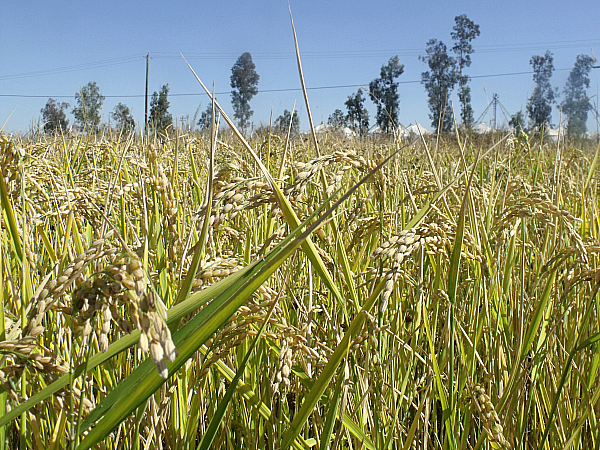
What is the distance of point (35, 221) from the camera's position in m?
0.90

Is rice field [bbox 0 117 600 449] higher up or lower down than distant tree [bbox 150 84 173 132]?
lower down

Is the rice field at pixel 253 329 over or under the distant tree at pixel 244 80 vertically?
under

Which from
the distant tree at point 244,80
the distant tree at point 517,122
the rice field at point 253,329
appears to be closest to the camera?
the rice field at point 253,329

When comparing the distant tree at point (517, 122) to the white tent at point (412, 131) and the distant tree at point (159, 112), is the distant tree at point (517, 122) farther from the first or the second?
the distant tree at point (159, 112)

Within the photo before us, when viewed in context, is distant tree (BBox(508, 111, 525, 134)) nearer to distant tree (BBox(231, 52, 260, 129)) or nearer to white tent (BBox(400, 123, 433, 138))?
white tent (BBox(400, 123, 433, 138))

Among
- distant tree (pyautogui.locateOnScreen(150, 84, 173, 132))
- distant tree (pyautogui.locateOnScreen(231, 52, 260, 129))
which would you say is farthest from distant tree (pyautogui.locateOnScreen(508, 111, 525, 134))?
distant tree (pyautogui.locateOnScreen(231, 52, 260, 129))

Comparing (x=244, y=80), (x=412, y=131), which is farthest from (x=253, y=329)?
(x=244, y=80)

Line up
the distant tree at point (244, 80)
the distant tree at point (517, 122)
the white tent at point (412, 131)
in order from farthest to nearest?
the distant tree at point (244, 80) < the distant tree at point (517, 122) < the white tent at point (412, 131)

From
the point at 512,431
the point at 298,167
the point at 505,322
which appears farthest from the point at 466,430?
the point at 298,167

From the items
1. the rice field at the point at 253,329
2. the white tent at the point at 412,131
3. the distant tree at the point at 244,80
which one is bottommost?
the rice field at the point at 253,329

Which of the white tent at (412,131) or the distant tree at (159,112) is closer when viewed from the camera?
the white tent at (412,131)

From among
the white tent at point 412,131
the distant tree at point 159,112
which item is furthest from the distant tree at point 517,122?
the distant tree at point 159,112

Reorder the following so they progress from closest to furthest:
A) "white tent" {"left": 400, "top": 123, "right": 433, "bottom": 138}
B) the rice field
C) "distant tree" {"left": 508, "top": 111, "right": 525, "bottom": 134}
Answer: the rice field → "white tent" {"left": 400, "top": 123, "right": 433, "bottom": 138} → "distant tree" {"left": 508, "top": 111, "right": 525, "bottom": 134}

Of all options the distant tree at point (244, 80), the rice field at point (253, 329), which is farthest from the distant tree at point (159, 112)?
the distant tree at point (244, 80)
